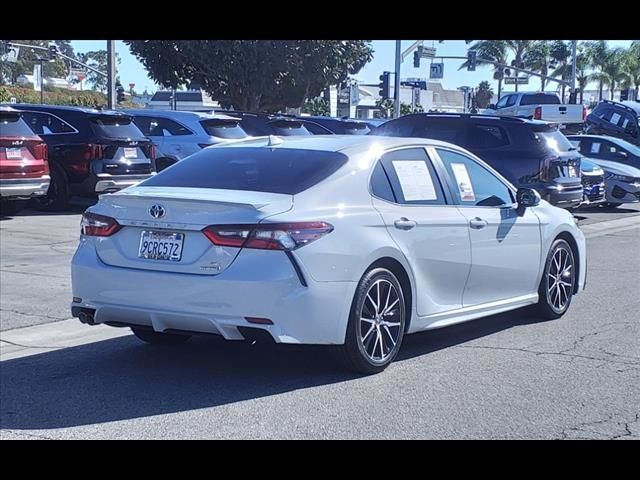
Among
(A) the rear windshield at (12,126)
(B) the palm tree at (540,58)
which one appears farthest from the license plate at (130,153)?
(B) the palm tree at (540,58)

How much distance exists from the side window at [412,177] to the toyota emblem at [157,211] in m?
1.73

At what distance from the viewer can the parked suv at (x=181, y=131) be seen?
703 inches

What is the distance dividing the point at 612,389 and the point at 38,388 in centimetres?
385

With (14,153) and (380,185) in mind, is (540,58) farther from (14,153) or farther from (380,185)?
(380,185)

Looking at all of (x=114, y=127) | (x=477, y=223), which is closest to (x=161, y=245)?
(x=477, y=223)

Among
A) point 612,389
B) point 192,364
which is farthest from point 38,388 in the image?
point 612,389

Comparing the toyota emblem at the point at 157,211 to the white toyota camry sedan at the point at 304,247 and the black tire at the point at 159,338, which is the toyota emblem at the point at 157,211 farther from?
the black tire at the point at 159,338

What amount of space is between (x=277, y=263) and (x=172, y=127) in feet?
42.5

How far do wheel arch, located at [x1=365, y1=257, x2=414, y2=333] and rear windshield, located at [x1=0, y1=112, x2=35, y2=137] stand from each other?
9.73 meters

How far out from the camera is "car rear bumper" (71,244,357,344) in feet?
19.1

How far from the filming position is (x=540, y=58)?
7100 centimetres

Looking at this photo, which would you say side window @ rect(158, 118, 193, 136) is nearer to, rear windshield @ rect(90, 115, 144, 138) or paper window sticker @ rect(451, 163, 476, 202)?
rear windshield @ rect(90, 115, 144, 138)
